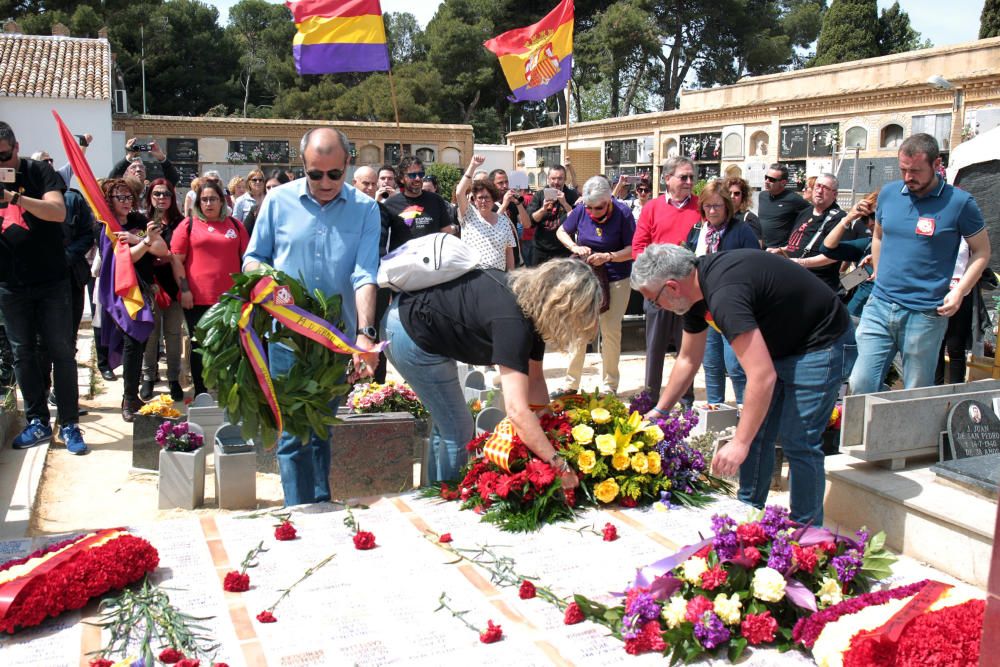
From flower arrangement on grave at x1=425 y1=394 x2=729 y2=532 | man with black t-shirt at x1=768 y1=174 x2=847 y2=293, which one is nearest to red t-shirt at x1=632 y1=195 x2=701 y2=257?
man with black t-shirt at x1=768 y1=174 x2=847 y2=293

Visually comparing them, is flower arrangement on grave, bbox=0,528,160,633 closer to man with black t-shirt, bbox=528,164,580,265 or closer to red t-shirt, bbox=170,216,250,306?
red t-shirt, bbox=170,216,250,306

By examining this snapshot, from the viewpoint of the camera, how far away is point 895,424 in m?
4.36

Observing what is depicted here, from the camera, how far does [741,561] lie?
277 cm

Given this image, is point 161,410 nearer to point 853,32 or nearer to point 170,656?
point 170,656

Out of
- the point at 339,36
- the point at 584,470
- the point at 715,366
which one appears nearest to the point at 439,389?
the point at 584,470

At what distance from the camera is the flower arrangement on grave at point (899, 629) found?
7.21 feet

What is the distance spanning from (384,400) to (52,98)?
23.0 meters

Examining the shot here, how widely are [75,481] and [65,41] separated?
1037 inches

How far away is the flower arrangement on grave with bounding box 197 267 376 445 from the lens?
11.8ft

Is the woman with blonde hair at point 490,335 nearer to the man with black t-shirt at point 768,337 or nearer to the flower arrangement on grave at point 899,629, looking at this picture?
the man with black t-shirt at point 768,337

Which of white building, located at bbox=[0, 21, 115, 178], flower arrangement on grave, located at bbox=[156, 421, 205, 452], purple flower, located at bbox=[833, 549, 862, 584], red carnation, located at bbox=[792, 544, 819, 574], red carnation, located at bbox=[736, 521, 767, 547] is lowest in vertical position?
flower arrangement on grave, located at bbox=[156, 421, 205, 452]

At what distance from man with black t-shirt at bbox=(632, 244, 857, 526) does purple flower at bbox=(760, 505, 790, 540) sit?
0.91 ft

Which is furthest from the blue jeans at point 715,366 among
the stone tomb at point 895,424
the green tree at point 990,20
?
the green tree at point 990,20

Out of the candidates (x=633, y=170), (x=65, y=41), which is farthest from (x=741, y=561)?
(x=65, y=41)
